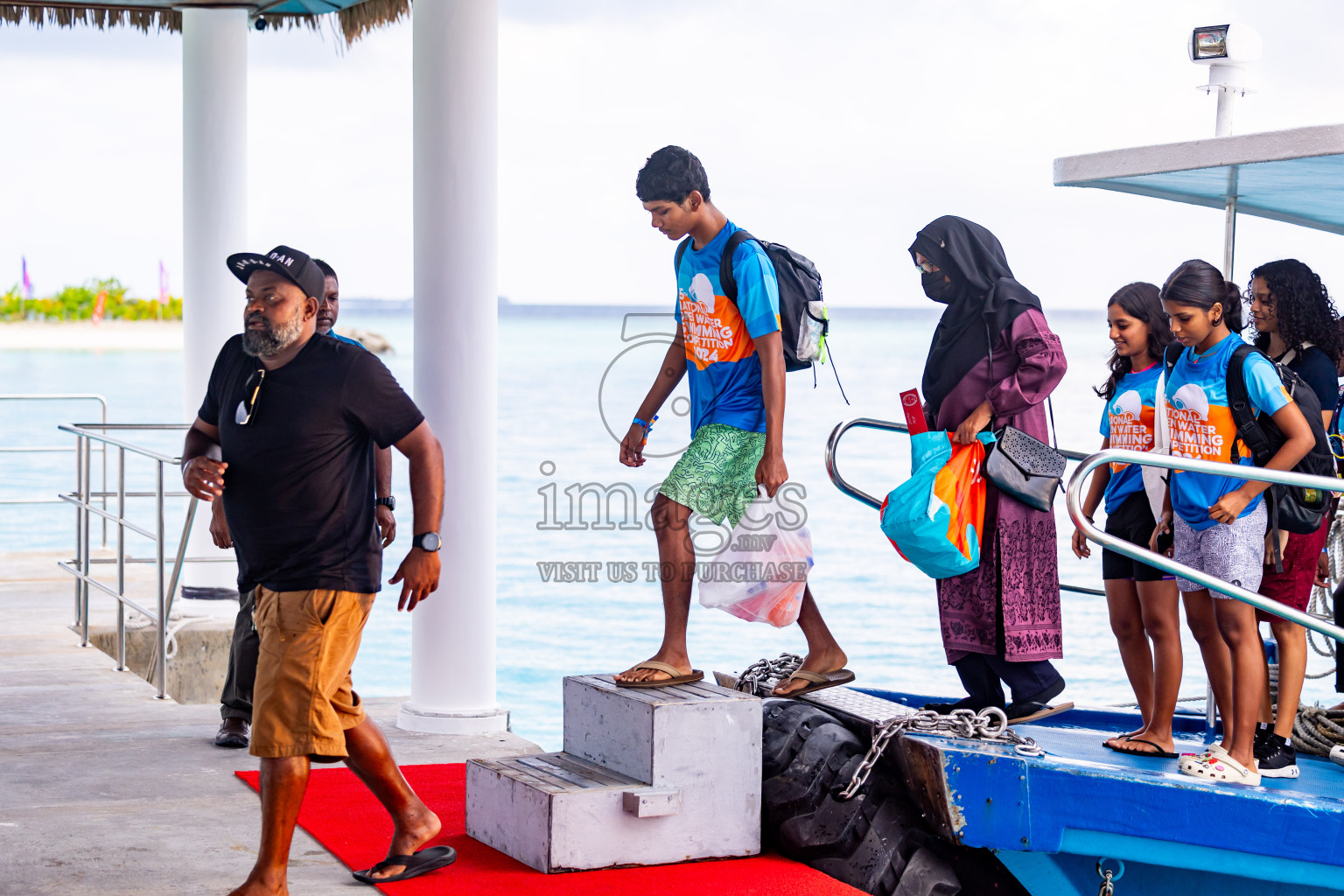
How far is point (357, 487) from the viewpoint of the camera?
12.0 ft

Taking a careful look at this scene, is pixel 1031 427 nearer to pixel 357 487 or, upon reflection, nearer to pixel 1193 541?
pixel 1193 541

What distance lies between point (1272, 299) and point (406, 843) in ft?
10.2

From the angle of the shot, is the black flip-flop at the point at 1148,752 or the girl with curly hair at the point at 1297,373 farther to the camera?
the black flip-flop at the point at 1148,752

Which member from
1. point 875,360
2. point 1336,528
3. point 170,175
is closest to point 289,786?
point 1336,528

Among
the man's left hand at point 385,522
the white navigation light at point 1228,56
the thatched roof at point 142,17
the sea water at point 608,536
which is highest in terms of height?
the thatched roof at point 142,17

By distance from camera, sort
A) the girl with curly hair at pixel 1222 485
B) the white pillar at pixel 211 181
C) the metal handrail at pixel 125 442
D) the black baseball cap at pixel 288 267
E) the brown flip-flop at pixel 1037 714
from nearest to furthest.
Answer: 1. the black baseball cap at pixel 288 267
2. the girl with curly hair at pixel 1222 485
3. the brown flip-flop at pixel 1037 714
4. the metal handrail at pixel 125 442
5. the white pillar at pixel 211 181

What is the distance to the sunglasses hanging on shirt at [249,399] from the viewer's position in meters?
3.58

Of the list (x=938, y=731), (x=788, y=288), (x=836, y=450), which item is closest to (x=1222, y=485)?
(x=938, y=731)

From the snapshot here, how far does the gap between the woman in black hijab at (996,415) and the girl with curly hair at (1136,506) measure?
0.68 ft

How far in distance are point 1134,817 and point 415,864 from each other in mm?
2016

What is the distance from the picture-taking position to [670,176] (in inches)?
166

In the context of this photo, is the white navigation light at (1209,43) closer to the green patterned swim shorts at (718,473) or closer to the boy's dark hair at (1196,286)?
the boy's dark hair at (1196,286)

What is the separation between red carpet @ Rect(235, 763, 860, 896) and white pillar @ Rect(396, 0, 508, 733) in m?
1.13

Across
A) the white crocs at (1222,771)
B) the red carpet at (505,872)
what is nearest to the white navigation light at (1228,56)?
the white crocs at (1222,771)
